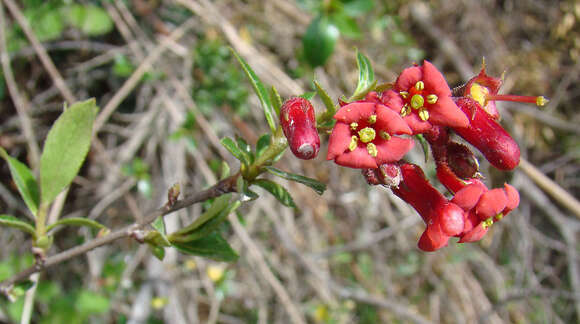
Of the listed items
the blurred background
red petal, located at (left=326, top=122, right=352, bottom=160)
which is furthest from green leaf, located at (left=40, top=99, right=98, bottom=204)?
the blurred background

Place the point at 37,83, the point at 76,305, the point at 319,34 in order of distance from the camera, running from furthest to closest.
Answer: the point at 37,83, the point at 319,34, the point at 76,305

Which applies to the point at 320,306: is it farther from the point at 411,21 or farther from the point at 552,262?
the point at 411,21

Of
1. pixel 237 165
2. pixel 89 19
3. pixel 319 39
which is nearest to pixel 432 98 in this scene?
pixel 319 39

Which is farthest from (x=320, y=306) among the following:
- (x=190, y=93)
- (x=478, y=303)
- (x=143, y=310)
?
(x=190, y=93)

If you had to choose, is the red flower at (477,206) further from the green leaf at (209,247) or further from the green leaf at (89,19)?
the green leaf at (89,19)

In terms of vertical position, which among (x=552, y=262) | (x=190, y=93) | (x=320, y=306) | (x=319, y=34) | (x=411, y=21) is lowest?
(x=552, y=262)

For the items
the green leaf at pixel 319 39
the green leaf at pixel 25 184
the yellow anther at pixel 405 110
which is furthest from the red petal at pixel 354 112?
the green leaf at pixel 319 39

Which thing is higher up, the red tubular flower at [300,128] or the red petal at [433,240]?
the red tubular flower at [300,128]
